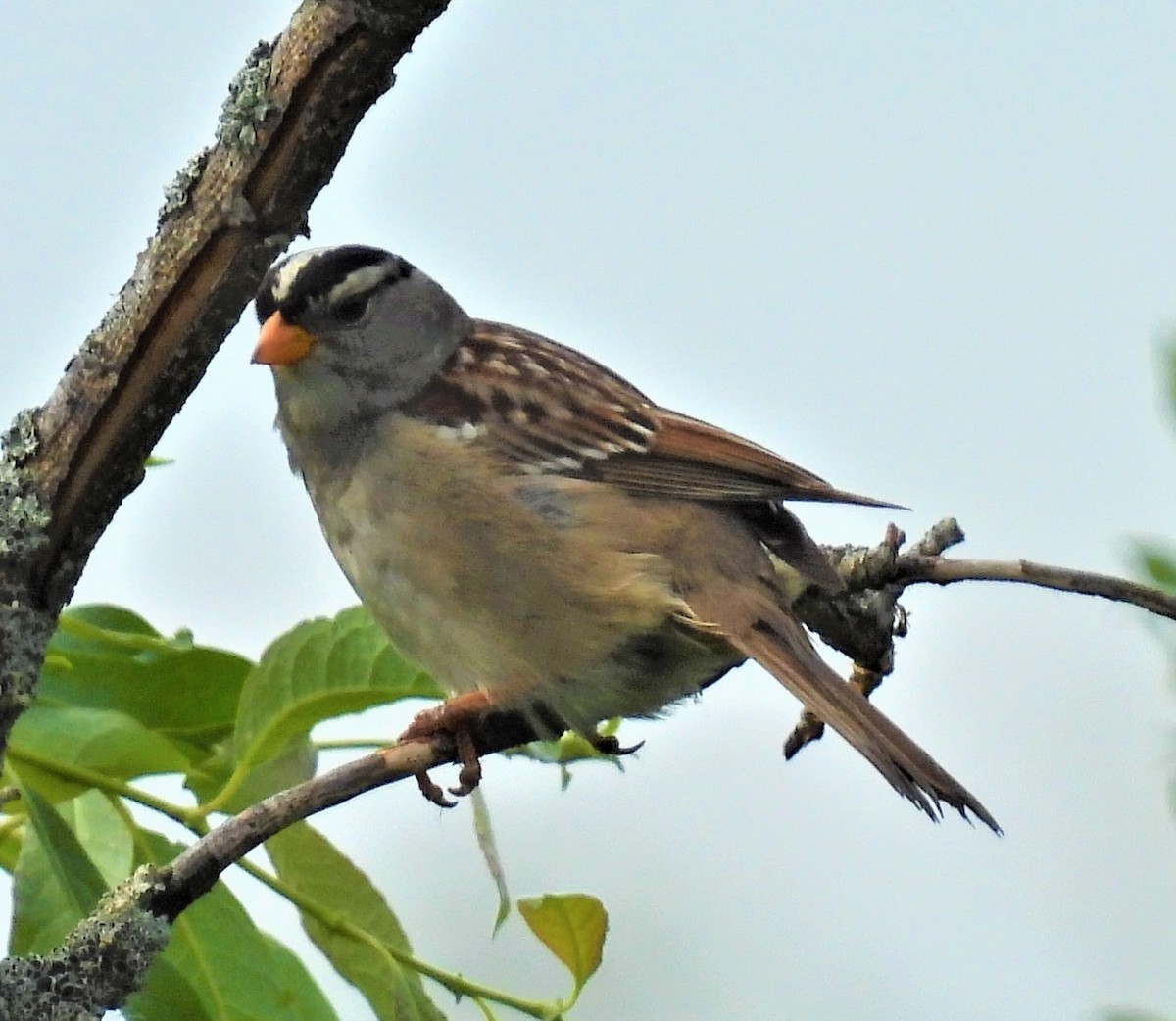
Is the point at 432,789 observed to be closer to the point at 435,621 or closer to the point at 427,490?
the point at 435,621

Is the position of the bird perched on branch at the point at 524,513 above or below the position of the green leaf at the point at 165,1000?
above

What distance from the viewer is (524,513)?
82.7 inches

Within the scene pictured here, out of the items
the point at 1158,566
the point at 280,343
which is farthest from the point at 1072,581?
the point at 280,343

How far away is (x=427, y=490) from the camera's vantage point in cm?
209

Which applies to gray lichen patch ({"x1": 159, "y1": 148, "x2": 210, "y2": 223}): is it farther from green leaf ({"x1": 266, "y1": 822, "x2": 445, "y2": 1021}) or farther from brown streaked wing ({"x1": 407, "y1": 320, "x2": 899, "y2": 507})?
brown streaked wing ({"x1": 407, "y1": 320, "x2": 899, "y2": 507})

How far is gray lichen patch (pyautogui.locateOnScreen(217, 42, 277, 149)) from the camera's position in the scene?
117cm

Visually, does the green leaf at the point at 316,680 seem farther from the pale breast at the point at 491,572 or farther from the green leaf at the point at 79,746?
the pale breast at the point at 491,572

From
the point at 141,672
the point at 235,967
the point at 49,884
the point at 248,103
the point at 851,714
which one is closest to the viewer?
the point at 248,103

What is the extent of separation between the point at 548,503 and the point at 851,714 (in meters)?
0.57

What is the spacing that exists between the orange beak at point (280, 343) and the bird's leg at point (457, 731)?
1.78 feet

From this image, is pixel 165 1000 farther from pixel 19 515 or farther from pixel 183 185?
pixel 183 185

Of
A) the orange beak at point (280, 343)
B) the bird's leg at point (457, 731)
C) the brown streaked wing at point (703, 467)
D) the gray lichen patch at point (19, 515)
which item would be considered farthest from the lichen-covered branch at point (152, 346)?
the brown streaked wing at point (703, 467)

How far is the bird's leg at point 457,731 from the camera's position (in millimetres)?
1793

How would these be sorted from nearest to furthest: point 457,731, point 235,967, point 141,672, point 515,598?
point 235,967 < point 141,672 < point 457,731 < point 515,598
